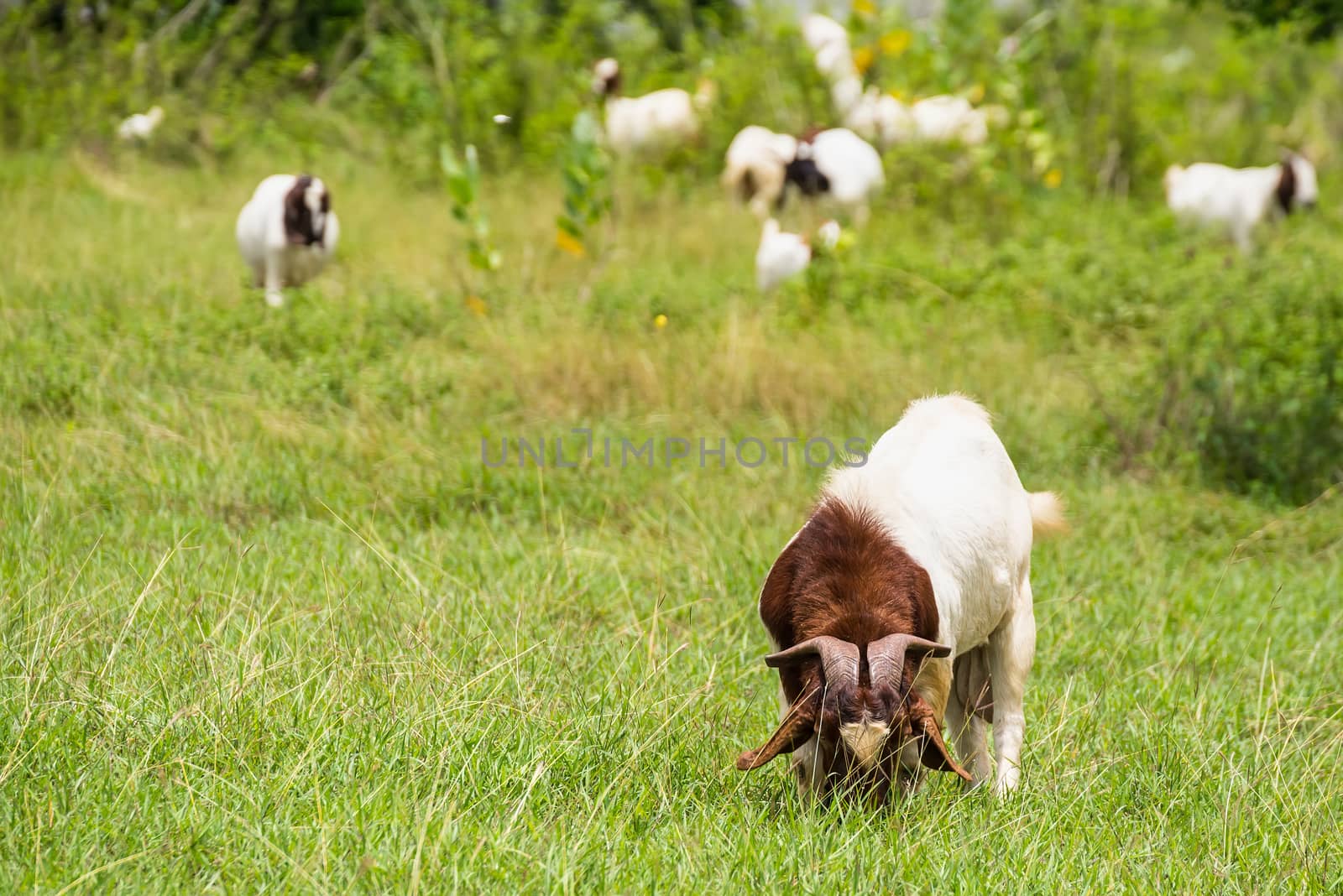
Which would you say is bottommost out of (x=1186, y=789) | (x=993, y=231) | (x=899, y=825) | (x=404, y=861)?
(x=993, y=231)

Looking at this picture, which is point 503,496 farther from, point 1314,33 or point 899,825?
point 1314,33

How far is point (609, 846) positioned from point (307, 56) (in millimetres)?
15774

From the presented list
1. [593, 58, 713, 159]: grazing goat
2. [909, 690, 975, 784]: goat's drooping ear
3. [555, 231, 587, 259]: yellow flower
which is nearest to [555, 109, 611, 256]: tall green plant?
[555, 231, 587, 259]: yellow flower

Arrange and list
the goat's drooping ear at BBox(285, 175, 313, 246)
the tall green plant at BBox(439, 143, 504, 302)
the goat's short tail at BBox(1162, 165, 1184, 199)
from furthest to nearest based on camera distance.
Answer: the goat's short tail at BBox(1162, 165, 1184, 199) → the goat's drooping ear at BBox(285, 175, 313, 246) → the tall green plant at BBox(439, 143, 504, 302)

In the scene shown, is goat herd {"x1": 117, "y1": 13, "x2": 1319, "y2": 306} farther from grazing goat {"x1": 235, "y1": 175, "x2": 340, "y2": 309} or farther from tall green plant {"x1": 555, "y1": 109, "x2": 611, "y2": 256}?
tall green plant {"x1": 555, "y1": 109, "x2": 611, "y2": 256}

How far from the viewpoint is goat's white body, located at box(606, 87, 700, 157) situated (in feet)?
47.5

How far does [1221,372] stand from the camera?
808cm

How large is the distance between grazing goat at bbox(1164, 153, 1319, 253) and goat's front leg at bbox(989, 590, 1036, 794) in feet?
30.3

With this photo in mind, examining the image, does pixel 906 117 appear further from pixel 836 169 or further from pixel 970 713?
pixel 970 713

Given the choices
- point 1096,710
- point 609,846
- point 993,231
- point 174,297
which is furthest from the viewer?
point 993,231

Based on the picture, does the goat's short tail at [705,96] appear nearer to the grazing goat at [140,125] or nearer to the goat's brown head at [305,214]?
the grazing goat at [140,125]

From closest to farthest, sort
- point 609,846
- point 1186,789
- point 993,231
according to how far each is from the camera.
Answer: point 609,846
point 1186,789
point 993,231

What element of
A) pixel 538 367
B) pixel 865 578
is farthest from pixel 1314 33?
pixel 865 578

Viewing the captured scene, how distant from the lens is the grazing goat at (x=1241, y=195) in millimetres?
12602
